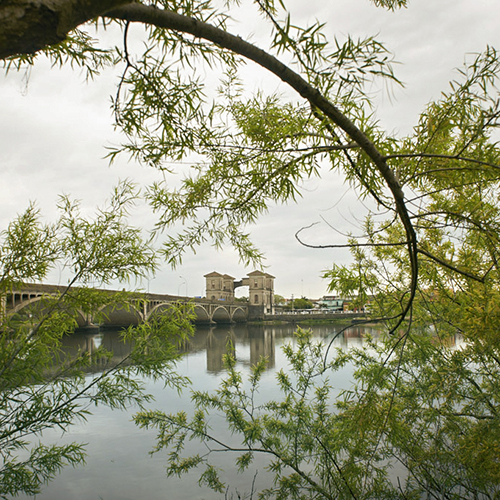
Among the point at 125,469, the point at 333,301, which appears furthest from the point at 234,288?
the point at 125,469

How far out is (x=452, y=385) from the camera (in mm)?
2449

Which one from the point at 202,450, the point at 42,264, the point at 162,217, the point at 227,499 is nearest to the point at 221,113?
the point at 162,217

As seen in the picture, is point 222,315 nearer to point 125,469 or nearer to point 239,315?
point 239,315

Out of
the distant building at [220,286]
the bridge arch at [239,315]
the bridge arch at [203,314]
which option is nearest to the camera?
the bridge arch at [203,314]

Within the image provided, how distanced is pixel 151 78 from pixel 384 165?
691mm

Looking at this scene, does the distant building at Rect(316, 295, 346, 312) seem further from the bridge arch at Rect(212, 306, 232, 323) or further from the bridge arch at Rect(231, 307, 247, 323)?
the bridge arch at Rect(231, 307, 247, 323)

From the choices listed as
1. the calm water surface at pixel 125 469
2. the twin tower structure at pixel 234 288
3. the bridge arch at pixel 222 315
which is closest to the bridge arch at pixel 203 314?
the bridge arch at pixel 222 315

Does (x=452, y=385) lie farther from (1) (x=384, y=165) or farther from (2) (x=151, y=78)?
(2) (x=151, y=78)

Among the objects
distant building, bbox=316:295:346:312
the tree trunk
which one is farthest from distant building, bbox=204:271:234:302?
the tree trunk

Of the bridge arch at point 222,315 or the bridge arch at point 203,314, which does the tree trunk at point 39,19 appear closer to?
the bridge arch at point 203,314

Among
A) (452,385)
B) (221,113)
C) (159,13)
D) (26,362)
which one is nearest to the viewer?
(159,13)

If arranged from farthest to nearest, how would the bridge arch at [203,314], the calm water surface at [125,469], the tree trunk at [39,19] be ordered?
the bridge arch at [203,314]
the calm water surface at [125,469]
the tree trunk at [39,19]

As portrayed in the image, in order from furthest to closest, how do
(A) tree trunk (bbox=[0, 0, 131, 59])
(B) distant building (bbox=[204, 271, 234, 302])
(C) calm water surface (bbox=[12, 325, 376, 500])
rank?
(B) distant building (bbox=[204, 271, 234, 302]) < (C) calm water surface (bbox=[12, 325, 376, 500]) < (A) tree trunk (bbox=[0, 0, 131, 59])

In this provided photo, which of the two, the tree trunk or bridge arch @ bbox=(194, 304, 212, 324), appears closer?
the tree trunk
